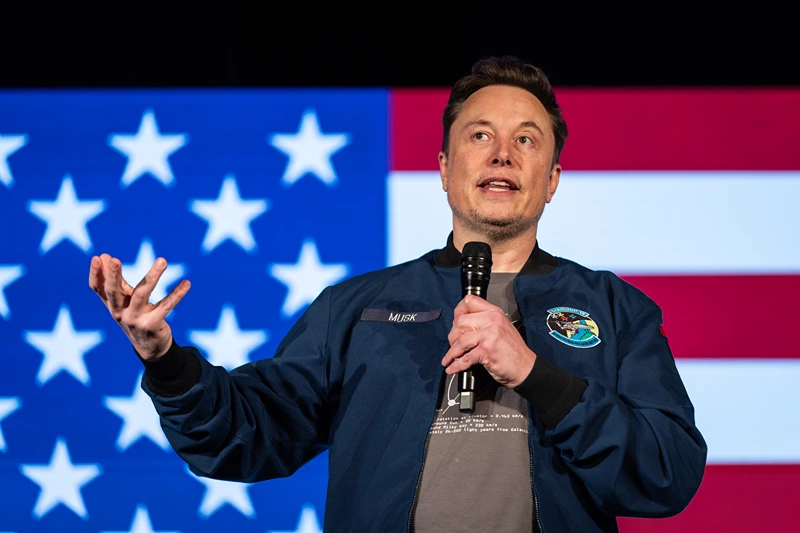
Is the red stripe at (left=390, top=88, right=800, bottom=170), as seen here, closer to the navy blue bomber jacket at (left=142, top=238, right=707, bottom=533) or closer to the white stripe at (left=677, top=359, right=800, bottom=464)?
the white stripe at (left=677, top=359, right=800, bottom=464)

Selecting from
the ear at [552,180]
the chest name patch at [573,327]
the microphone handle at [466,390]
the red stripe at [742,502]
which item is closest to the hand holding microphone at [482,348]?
the microphone handle at [466,390]

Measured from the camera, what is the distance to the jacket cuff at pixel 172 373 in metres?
1.41

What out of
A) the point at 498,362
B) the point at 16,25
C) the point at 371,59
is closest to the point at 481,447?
the point at 498,362

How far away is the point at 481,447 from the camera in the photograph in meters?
1.50

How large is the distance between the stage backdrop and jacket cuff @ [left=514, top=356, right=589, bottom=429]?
1.07 m

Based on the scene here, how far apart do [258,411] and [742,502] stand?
1.45m

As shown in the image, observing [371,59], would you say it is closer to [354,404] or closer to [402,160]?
[402,160]

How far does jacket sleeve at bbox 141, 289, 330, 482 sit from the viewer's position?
1463 mm

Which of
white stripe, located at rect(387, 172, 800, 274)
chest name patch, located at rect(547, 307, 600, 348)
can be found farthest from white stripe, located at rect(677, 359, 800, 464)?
chest name patch, located at rect(547, 307, 600, 348)

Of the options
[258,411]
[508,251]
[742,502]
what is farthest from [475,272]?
[742,502]

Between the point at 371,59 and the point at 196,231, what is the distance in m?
0.81

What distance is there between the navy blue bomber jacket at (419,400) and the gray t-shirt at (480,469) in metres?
0.02

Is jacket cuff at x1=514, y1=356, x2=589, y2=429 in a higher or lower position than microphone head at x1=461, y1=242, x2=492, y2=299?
lower

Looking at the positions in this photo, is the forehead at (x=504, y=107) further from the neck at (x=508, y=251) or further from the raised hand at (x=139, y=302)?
the raised hand at (x=139, y=302)
